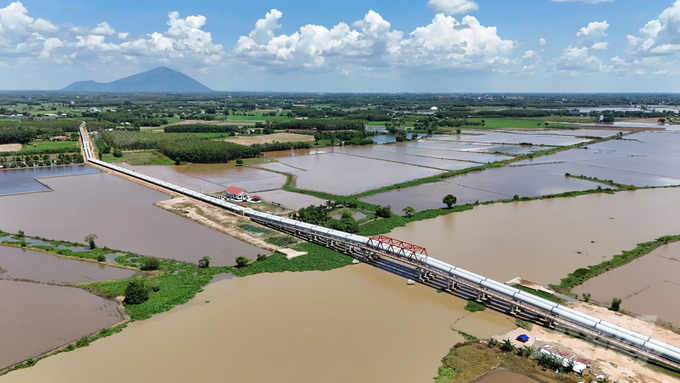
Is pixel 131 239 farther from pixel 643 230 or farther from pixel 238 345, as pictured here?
pixel 643 230

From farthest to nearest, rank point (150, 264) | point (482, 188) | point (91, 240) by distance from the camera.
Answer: point (482, 188) → point (91, 240) → point (150, 264)

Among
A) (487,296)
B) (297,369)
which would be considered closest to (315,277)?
(297,369)

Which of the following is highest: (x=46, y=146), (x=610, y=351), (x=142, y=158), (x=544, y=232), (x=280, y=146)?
(x=280, y=146)

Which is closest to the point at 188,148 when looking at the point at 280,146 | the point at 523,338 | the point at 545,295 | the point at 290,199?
the point at 280,146

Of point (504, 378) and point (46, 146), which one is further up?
point (46, 146)

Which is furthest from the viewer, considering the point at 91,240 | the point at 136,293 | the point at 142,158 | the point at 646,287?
the point at 142,158

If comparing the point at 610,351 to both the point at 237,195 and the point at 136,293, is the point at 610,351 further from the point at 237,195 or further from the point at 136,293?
the point at 237,195
